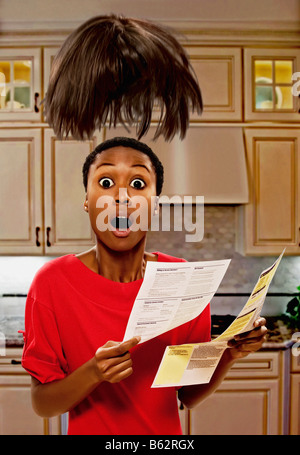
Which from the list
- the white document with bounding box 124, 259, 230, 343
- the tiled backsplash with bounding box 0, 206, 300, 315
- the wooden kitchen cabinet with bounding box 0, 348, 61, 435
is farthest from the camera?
the tiled backsplash with bounding box 0, 206, 300, 315

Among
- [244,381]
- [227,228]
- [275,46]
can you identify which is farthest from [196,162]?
[244,381]

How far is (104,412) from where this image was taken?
2.52 ft

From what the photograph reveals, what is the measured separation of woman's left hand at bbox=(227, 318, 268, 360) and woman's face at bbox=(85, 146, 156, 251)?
0.29m

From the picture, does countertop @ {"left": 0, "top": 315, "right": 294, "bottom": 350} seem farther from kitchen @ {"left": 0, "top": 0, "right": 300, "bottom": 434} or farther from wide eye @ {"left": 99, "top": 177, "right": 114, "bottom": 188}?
wide eye @ {"left": 99, "top": 177, "right": 114, "bottom": 188}

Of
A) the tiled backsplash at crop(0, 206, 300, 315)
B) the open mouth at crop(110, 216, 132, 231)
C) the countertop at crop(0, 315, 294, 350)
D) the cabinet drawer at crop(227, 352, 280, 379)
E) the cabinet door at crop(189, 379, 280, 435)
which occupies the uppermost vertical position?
the open mouth at crop(110, 216, 132, 231)

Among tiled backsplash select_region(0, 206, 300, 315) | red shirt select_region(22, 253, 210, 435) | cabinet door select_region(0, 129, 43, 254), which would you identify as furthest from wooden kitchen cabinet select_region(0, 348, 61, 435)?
red shirt select_region(22, 253, 210, 435)

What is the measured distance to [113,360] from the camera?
2.03 feet

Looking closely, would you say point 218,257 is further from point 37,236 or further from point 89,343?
point 89,343

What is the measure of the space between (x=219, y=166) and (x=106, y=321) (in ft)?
3.92

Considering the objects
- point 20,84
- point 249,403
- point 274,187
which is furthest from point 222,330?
point 20,84

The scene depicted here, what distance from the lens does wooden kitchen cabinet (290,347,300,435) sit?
66.7 inches

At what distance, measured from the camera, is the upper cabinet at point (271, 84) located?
1757 mm

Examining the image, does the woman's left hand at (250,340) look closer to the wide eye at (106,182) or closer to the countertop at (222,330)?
the wide eye at (106,182)

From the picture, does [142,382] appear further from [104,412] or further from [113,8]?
[113,8]
